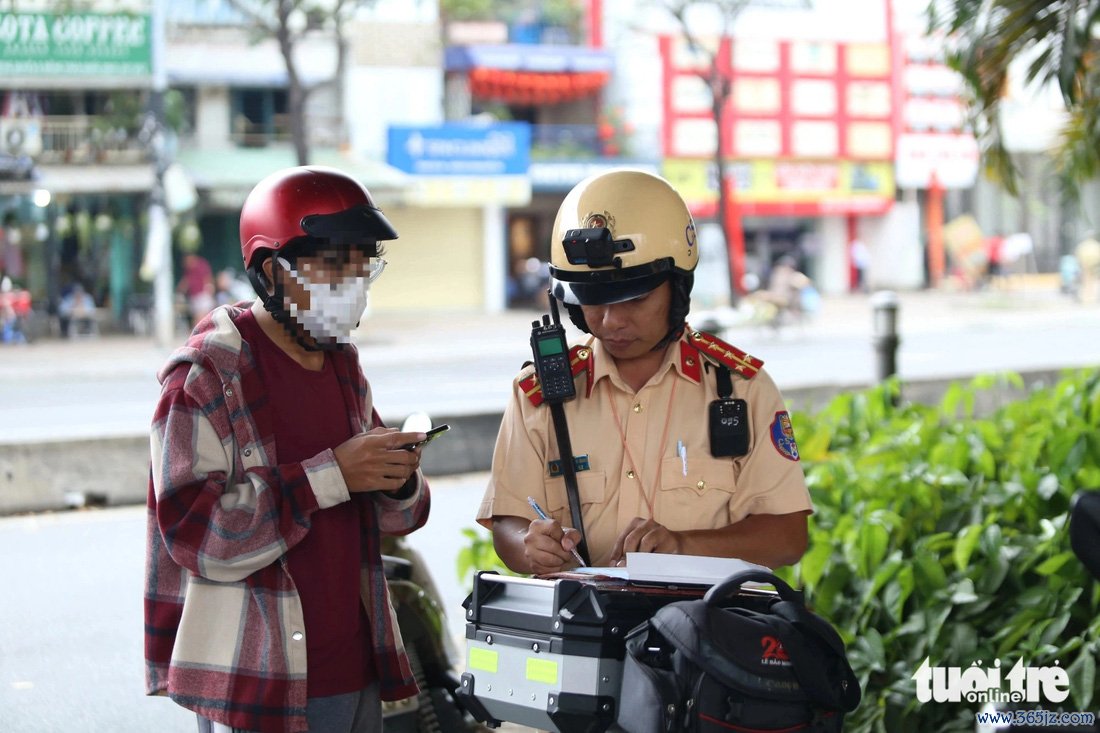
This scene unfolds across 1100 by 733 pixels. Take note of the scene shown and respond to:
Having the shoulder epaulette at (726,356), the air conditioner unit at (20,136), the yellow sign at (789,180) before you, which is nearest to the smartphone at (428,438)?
the shoulder epaulette at (726,356)

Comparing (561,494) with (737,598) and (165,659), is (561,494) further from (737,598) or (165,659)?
(165,659)

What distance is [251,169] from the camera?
96.5ft

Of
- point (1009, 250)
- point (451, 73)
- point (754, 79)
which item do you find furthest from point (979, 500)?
point (1009, 250)

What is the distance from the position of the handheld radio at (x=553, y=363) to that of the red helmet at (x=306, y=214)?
0.42 m

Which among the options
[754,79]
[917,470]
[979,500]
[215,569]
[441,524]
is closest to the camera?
[215,569]

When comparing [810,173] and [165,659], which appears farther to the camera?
[810,173]

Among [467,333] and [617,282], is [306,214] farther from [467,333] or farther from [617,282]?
[467,333]

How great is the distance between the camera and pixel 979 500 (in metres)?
5.10

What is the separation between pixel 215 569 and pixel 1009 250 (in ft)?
129

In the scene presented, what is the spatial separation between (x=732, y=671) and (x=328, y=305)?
3.65ft

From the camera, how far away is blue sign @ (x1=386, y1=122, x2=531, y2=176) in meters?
30.7

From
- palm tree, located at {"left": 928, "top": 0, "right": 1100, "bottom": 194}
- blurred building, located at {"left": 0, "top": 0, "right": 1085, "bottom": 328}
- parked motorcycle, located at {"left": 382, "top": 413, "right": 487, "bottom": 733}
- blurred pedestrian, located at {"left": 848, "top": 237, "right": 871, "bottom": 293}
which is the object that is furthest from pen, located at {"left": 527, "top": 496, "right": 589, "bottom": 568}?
blurred pedestrian, located at {"left": 848, "top": 237, "right": 871, "bottom": 293}

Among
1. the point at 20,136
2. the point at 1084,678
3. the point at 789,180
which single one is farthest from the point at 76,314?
the point at 1084,678

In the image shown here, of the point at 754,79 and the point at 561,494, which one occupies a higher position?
the point at 754,79
